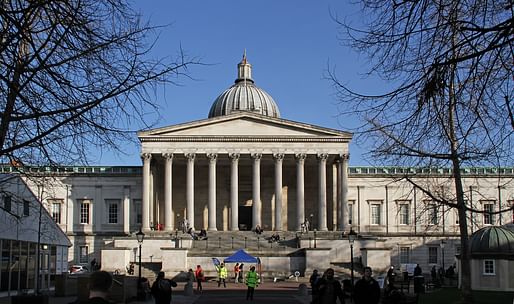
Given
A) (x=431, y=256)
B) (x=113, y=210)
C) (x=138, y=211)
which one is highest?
(x=113, y=210)

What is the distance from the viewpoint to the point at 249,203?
91.5 meters

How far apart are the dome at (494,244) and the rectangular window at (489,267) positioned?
1.42ft

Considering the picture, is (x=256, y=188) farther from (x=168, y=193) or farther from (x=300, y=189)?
(x=168, y=193)

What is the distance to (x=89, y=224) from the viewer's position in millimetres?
92875

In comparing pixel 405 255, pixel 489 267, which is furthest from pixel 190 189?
pixel 489 267

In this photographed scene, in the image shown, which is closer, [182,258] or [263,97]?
[182,258]

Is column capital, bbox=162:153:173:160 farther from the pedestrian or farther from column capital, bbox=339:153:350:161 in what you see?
the pedestrian

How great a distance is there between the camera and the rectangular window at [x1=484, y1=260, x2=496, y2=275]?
45.7m

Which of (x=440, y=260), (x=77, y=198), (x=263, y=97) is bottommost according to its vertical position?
(x=440, y=260)

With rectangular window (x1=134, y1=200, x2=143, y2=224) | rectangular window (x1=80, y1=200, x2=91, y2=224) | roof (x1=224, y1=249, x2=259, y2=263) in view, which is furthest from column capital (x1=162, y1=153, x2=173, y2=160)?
roof (x1=224, y1=249, x2=259, y2=263)

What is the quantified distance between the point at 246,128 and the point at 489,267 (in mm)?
40692

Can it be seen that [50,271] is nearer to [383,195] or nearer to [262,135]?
[262,135]

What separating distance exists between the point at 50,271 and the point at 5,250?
31.8ft

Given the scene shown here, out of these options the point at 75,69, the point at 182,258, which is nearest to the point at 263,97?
the point at 182,258
